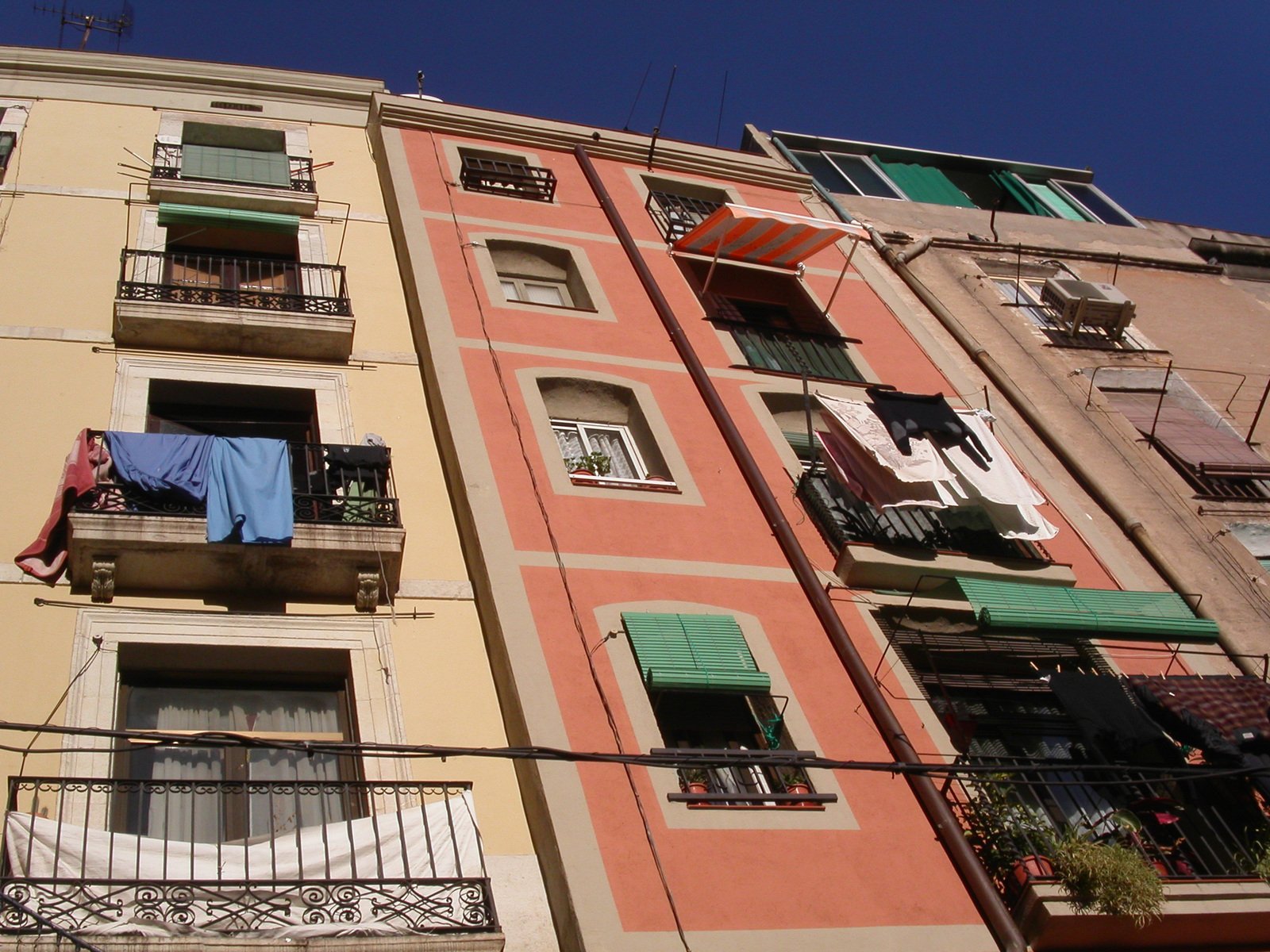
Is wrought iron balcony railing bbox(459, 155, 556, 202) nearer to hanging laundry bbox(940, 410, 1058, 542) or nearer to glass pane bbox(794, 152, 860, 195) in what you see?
glass pane bbox(794, 152, 860, 195)

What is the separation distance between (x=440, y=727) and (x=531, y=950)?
7.00 feet

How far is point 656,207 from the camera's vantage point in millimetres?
19562

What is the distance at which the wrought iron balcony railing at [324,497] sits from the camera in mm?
11203

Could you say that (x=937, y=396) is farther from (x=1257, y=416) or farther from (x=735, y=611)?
(x=1257, y=416)

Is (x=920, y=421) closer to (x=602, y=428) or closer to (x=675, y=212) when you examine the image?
(x=602, y=428)

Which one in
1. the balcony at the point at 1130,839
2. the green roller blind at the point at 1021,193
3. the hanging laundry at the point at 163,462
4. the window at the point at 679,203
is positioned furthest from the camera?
the green roller blind at the point at 1021,193

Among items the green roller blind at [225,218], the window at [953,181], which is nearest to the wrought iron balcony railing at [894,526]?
the green roller blind at [225,218]

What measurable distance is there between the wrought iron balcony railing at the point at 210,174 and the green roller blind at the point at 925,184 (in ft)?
36.4

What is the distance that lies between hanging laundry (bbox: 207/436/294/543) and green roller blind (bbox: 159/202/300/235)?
5453 mm

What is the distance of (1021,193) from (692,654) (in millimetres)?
17114

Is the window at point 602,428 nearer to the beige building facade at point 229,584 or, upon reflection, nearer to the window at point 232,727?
the beige building facade at point 229,584

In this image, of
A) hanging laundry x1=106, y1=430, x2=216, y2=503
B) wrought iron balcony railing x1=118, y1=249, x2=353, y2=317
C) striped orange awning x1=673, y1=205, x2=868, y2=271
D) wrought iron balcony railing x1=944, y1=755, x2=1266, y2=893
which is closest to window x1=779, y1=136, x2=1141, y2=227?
striped orange awning x1=673, y1=205, x2=868, y2=271

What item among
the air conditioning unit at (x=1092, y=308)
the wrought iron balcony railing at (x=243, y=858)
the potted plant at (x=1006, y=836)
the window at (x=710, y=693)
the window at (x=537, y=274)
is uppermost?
the window at (x=537, y=274)

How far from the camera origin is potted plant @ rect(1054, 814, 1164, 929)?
9484 millimetres
